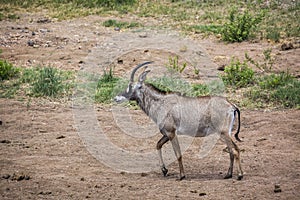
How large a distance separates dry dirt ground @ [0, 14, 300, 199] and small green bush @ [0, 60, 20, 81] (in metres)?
1.34

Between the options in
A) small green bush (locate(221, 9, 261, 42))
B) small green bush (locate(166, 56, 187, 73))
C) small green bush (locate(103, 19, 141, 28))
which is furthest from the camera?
small green bush (locate(103, 19, 141, 28))

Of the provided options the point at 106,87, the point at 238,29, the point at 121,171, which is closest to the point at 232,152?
the point at 121,171

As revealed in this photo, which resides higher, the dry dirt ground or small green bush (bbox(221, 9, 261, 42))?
small green bush (bbox(221, 9, 261, 42))

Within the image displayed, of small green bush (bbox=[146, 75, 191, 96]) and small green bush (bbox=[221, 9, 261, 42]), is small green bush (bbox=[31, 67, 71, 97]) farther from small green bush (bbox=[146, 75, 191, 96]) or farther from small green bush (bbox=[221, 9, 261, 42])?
small green bush (bbox=[221, 9, 261, 42])

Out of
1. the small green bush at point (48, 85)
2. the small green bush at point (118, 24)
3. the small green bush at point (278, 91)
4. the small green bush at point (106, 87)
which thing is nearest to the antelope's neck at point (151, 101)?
the small green bush at point (106, 87)

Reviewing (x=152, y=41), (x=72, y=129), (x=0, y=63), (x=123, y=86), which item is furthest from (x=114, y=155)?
(x=152, y=41)

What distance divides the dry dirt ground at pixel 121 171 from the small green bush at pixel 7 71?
4.38 ft

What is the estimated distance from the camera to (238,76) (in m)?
11.5

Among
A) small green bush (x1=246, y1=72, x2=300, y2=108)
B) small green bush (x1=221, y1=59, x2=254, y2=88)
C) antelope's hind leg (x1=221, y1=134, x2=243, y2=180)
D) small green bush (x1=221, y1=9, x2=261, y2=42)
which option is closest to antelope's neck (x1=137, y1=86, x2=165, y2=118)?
antelope's hind leg (x1=221, y1=134, x2=243, y2=180)

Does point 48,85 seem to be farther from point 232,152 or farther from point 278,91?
point 232,152

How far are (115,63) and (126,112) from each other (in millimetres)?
2843

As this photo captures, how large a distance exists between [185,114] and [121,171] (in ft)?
3.83

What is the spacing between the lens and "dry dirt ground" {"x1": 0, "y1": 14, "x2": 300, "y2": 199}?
7055 millimetres

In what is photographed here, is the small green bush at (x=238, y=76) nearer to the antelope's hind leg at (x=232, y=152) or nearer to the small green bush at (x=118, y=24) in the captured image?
the antelope's hind leg at (x=232, y=152)
